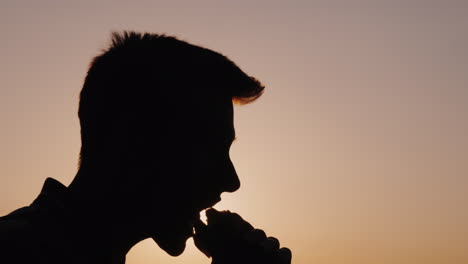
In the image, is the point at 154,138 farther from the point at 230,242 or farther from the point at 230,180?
the point at 230,242

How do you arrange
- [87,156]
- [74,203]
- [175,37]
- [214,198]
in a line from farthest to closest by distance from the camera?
[175,37] < [214,198] < [87,156] < [74,203]

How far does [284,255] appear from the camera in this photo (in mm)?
4848

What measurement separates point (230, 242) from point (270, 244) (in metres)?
0.36

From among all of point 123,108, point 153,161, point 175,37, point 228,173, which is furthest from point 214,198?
point 175,37

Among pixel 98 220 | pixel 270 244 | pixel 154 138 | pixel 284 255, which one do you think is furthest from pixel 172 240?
pixel 284 255

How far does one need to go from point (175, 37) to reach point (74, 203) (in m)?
1.53

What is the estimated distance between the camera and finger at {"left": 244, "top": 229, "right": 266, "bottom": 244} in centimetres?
466

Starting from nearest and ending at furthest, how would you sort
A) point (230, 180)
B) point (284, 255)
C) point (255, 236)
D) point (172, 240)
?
1. point (172, 240)
2. point (230, 180)
3. point (255, 236)
4. point (284, 255)

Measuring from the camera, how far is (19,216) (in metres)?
3.09

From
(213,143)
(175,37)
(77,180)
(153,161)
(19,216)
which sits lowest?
(19,216)

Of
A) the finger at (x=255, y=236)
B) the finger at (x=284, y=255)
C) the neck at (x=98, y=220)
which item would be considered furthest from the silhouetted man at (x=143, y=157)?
the finger at (x=284, y=255)

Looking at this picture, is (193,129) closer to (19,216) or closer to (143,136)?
(143,136)

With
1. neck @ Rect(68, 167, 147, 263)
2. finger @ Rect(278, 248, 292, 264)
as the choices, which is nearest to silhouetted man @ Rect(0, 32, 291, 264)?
neck @ Rect(68, 167, 147, 263)

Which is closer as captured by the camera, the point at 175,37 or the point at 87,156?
the point at 87,156
